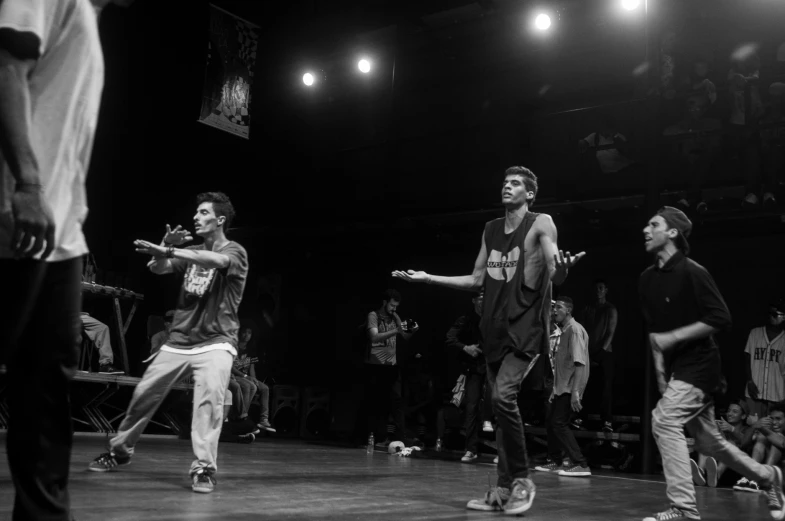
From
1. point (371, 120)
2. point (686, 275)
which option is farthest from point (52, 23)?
point (371, 120)

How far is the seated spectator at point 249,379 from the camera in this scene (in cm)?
1132

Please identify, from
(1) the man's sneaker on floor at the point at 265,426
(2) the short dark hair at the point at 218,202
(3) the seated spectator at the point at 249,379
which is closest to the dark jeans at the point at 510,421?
(2) the short dark hair at the point at 218,202

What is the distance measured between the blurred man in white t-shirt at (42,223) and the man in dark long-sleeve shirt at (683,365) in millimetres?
3735

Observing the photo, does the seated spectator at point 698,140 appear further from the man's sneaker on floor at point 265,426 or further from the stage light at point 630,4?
the man's sneaker on floor at point 265,426

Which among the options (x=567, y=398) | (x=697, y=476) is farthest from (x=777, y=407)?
(x=567, y=398)

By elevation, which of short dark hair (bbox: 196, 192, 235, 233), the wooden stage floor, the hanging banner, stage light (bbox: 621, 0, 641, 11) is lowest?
the wooden stage floor

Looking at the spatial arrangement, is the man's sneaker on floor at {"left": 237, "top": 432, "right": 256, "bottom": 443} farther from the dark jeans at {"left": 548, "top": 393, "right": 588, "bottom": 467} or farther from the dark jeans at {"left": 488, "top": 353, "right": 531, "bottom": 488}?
the dark jeans at {"left": 488, "top": 353, "right": 531, "bottom": 488}

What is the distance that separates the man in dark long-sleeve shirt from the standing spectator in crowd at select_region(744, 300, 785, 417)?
493cm

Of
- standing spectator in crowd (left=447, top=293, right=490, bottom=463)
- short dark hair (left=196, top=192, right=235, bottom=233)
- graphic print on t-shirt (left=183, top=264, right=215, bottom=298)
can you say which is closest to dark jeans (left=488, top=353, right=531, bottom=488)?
graphic print on t-shirt (left=183, top=264, right=215, bottom=298)

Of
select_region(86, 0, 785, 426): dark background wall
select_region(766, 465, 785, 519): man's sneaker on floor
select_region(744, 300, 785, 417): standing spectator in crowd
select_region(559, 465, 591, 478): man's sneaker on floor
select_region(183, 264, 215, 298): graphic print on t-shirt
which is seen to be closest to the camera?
select_region(766, 465, 785, 519): man's sneaker on floor

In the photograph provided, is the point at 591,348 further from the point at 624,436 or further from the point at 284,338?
the point at 284,338

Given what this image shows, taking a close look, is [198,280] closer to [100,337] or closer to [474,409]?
[474,409]

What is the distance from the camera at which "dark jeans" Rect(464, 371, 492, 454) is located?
9.35 m

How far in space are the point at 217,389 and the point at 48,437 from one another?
318 cm
